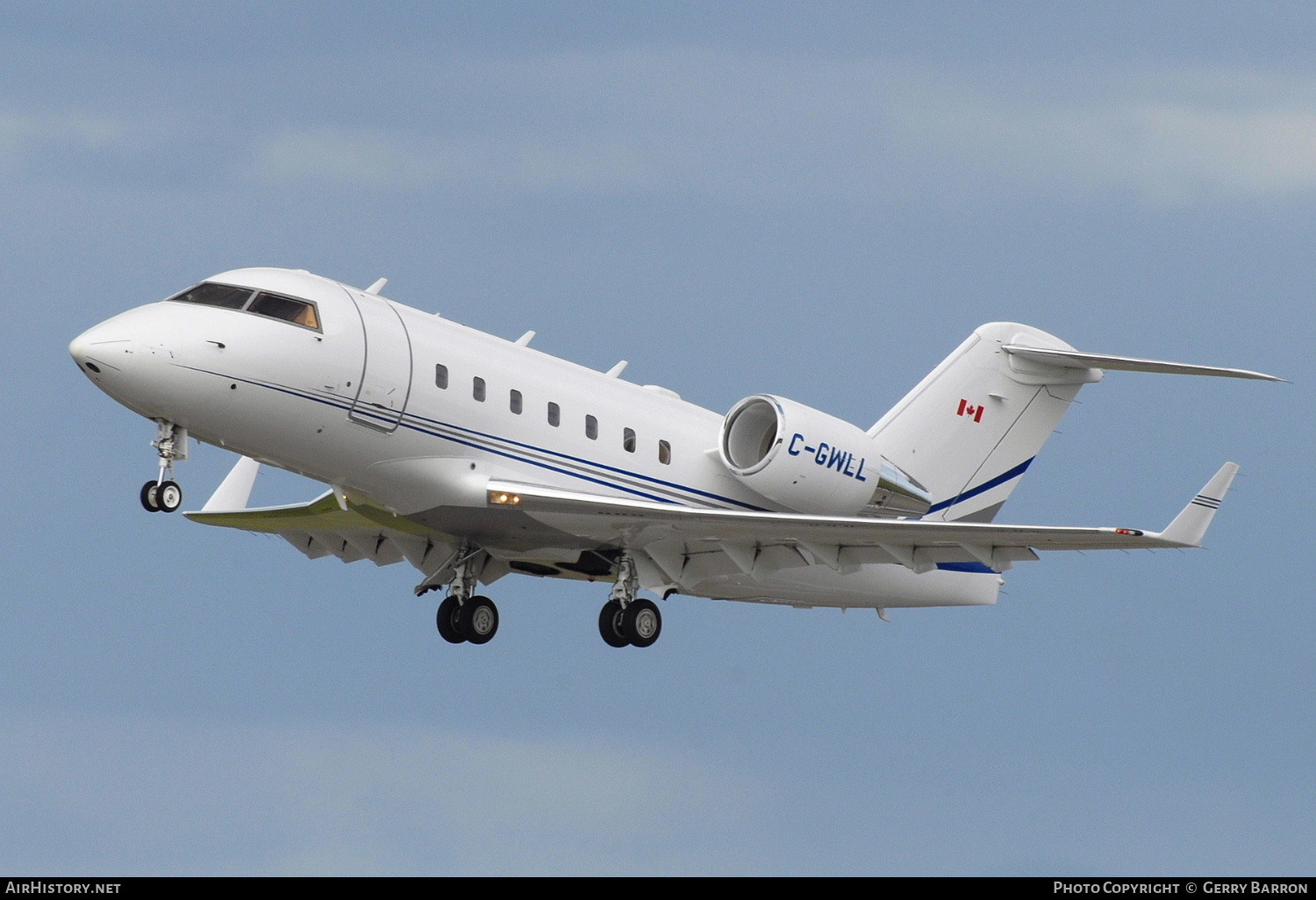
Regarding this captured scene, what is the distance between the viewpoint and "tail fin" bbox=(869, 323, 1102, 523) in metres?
27.3

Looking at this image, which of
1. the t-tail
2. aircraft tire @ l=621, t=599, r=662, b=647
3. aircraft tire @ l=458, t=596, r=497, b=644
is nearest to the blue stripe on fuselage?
the t-tail

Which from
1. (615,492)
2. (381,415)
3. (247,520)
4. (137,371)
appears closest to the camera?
(137,371)

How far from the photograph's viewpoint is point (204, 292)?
21219 millimetres

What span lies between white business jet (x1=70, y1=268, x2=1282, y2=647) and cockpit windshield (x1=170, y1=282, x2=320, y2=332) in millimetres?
25

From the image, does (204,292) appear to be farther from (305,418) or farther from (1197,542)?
(1197,542)

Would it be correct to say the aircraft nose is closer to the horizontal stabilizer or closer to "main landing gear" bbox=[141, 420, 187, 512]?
"main landing gear" bbox=[141, 420, 187, 512]

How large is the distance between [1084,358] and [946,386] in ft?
6.62

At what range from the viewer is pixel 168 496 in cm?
2042

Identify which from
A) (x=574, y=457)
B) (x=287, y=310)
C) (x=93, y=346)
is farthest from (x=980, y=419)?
(x=93, y=346)

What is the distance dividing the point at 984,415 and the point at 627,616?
6912 millimetres

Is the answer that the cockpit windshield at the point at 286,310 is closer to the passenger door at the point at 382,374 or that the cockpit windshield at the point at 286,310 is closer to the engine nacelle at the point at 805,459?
the passenger door at the point at 382,374

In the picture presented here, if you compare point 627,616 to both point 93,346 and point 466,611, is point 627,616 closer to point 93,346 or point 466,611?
point 466,611

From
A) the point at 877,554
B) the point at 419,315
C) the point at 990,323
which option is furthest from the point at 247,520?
the point at 990,323

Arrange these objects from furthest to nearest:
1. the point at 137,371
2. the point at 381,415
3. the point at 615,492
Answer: the point at 615,492 < the point at 381,415 < the point at 137,371
